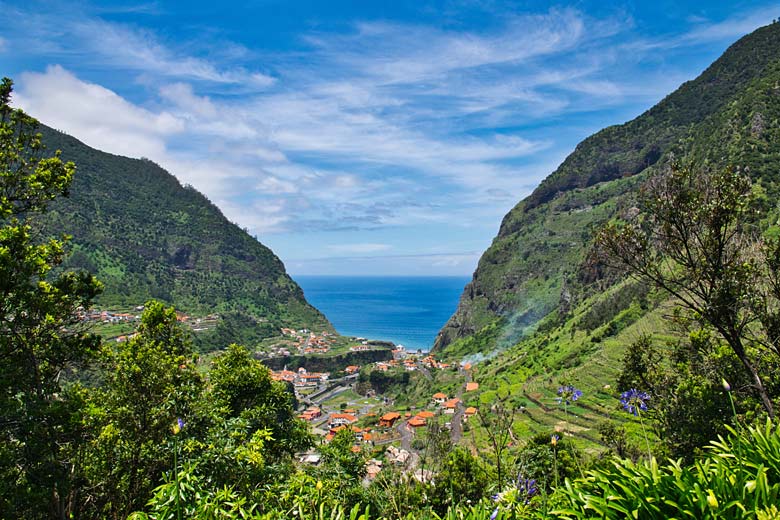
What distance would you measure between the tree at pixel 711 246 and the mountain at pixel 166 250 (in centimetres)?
9256

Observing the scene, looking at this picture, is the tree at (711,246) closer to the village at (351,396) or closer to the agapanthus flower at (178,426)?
the agapanthus flower at (178,426)

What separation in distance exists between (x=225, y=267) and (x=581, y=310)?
11269 cm

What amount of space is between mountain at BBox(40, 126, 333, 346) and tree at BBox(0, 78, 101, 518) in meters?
88.5

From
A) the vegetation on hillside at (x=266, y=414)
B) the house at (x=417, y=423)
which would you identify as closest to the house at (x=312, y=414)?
the house at (x=417, y=423)

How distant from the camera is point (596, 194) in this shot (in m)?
123

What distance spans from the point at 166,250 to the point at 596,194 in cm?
12947

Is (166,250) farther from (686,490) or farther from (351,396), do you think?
(686,490)

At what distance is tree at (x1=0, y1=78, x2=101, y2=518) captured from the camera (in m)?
6.27

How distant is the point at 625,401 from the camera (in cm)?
433

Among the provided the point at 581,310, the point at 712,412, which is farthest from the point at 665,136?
the point at 712,412

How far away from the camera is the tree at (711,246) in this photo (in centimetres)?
721

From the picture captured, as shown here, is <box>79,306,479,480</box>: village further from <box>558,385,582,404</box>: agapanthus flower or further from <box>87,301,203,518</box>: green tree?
<box>558,385,582,404</box>: agapanthus flower

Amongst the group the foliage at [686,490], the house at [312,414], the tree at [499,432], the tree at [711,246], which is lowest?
the house at [312,414]

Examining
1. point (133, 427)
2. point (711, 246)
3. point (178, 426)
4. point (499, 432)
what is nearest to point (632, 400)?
point (499, 432)
